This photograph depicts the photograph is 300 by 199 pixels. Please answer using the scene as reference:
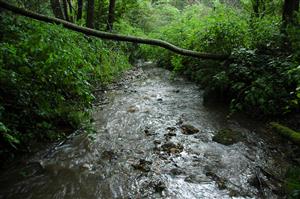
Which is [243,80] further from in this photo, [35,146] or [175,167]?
[35,146]

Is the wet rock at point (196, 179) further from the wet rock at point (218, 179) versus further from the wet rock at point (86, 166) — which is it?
the wet rock at point (86, 166)

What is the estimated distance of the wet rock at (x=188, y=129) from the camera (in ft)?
17.7

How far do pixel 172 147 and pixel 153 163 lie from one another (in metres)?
0.62

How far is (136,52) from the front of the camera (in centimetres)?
1520

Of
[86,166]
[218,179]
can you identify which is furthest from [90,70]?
[218,179]

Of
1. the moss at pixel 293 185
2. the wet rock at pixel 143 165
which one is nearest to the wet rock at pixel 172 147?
the wet rock at pixel 143 165

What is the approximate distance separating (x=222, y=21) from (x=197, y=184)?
511cm

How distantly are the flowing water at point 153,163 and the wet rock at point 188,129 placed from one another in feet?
0.12

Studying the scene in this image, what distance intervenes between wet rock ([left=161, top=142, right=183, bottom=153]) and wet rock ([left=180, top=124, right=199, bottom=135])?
569mm

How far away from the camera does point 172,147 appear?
4797 mm

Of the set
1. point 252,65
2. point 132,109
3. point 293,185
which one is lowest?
point 132,109

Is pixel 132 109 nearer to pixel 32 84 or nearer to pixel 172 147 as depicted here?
pixel 172 147

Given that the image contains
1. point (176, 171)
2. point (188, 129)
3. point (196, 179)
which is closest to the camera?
point (196, 179)

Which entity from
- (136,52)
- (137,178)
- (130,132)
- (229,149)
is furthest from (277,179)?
(136,52)
